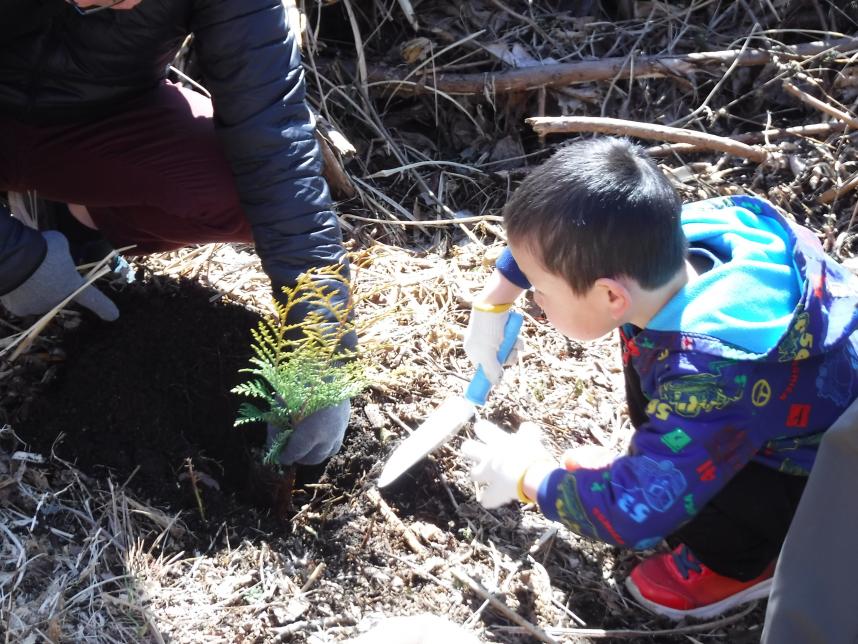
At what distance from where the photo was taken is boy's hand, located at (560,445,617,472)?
211 centimetres

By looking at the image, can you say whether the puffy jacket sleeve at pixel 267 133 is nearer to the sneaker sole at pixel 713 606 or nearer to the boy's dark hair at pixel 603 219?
the boy's dark hair at pixel 603 219

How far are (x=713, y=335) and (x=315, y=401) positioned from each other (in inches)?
32.0

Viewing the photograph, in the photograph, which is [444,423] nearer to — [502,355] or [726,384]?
[502,355]

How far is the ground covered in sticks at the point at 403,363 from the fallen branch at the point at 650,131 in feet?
0.04

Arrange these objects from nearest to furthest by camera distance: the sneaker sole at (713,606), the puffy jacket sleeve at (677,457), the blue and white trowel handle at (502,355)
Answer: the puffy jacket sleeve at (677,457), the sneaker sole at (713,606), the blue and white trowel handle at (502,355)

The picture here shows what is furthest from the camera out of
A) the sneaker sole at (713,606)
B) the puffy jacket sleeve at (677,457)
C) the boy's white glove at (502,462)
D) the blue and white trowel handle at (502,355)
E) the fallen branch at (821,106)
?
the fallen branch at (821,106)

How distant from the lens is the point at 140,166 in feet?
7.75

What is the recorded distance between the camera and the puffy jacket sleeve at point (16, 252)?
6.75 feet

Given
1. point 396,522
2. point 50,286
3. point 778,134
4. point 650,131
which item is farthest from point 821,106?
point 50,286

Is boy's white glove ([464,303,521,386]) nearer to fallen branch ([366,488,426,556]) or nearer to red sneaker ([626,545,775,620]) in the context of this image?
fallen branch ([366,488,426,556])

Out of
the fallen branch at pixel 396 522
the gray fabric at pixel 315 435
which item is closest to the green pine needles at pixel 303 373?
the gray fabric at pixel 315 435

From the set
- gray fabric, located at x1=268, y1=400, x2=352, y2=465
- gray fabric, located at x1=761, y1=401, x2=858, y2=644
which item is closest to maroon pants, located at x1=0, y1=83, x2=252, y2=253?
gray fabric, located at x1=268, y1=400, x2=352, y2=465

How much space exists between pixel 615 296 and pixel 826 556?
593mm

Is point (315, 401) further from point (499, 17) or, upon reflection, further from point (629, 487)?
point (499, 17)
